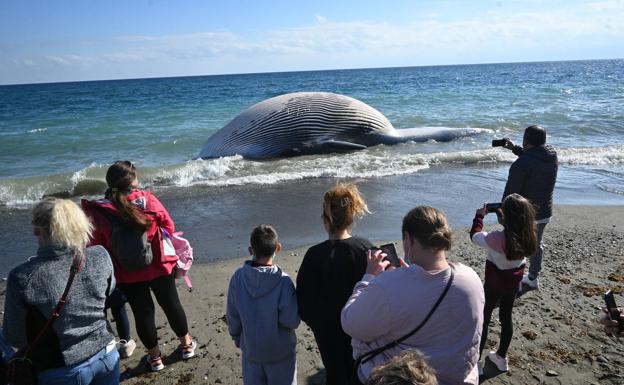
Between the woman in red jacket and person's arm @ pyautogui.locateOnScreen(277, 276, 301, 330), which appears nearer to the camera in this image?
person's arm @ pyautogui.locateOnScreen(277, 276, 301, 330)

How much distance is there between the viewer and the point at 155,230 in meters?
3.84

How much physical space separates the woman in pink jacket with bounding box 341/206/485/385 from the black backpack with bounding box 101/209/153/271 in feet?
6.07

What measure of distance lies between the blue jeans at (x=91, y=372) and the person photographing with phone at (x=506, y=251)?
2741mm

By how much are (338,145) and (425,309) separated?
1062cm

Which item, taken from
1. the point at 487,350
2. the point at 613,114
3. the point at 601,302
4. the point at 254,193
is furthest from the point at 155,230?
the point at 613,114

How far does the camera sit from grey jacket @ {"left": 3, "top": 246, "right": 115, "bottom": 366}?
2574 millimetres

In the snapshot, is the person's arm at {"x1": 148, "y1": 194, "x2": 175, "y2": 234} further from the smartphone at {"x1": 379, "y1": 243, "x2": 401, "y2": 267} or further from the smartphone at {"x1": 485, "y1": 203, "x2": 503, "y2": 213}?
the smartphone at {"x1": 485, "y1": 203, "x2": 503, "y2": 213}

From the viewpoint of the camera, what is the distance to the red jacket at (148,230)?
3607 mm

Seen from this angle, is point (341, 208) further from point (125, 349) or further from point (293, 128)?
point (293, 128)

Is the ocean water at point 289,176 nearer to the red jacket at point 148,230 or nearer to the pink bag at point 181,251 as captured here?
the pink bag at point 181,251

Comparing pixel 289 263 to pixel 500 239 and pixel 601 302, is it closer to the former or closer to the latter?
pixel 500 239

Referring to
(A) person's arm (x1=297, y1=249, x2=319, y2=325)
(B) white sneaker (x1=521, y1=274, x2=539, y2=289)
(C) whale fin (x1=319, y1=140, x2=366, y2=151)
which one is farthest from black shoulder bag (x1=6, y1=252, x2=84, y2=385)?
(C) whale fin (x1=319, y1=140, x2=366, y2=151)

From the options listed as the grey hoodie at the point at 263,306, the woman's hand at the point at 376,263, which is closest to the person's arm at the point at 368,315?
the woman's hand at the point at 376,263

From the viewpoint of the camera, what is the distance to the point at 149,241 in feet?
12.5
